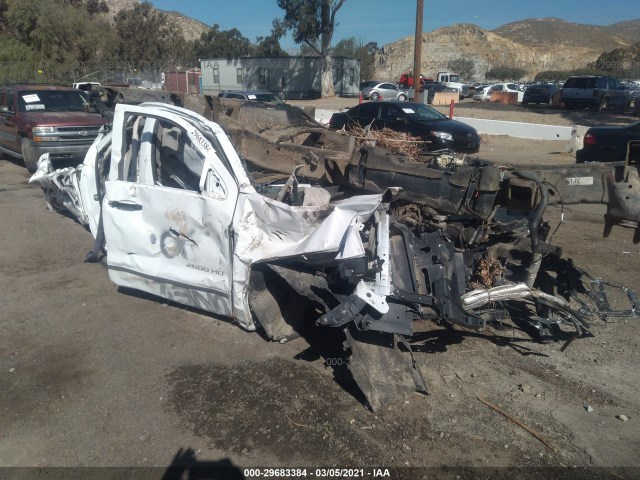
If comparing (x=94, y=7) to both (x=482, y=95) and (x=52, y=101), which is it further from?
(x=52, y=101)

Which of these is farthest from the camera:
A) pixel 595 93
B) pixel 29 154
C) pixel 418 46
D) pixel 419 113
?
pixel 595 93

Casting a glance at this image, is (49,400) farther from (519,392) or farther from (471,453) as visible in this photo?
(519,392)

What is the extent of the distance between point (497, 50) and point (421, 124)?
83878 millimetres

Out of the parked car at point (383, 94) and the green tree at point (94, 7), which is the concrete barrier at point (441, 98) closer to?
the parked car at point (383, 94)

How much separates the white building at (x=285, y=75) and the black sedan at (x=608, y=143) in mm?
35926

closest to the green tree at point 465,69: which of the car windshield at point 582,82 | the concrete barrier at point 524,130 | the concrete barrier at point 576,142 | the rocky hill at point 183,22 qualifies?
the rocky hill at point 183,22

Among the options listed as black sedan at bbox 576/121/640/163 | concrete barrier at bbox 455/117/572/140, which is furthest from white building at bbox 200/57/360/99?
black sedan at bbox 576/121/640/163

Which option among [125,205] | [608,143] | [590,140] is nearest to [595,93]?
[590,140]

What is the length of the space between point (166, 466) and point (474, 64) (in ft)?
265

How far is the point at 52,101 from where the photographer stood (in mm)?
12117

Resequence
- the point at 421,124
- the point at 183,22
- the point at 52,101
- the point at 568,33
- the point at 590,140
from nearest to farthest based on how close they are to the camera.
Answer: the point at 590,140
the point at 52,101
the point at 421,124
the point at 568,33
the point at 183,22

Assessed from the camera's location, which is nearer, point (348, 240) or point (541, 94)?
point (348, 240)

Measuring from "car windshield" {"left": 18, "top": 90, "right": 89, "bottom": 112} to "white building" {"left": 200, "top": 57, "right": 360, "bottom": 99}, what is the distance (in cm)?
3312

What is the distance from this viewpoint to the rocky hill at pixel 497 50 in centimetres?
8125
